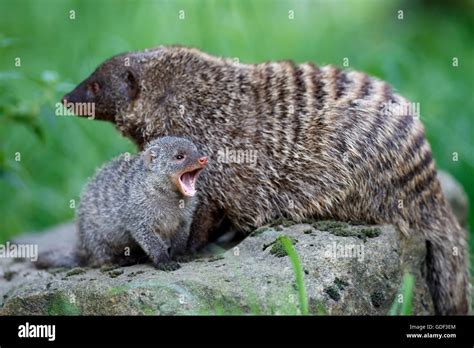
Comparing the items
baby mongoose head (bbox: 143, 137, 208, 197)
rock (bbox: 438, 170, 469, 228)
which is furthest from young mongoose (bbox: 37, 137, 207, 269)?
rock (bbox: 438, 170, 469, 228)

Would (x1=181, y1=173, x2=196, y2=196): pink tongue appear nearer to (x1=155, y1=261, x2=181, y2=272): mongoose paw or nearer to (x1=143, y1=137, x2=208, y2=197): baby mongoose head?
(x1=143, y1=137, x2=208, y2=197): baby mongoose head

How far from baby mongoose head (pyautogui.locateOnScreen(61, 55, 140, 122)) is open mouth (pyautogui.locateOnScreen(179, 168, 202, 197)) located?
78cm

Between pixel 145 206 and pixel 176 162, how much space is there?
0.32 metres

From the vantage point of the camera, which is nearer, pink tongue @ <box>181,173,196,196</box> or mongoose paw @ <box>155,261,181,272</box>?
mongoose paw @ <box>155,261,181,272</box>

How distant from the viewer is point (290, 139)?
498 centimetres

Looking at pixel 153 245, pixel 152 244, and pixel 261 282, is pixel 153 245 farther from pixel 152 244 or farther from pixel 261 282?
pixel 261 282

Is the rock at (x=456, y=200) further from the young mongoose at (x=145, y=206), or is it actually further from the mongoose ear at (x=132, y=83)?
the mongoose ear at (x=132, y=83)

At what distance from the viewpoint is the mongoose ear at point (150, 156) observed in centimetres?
464

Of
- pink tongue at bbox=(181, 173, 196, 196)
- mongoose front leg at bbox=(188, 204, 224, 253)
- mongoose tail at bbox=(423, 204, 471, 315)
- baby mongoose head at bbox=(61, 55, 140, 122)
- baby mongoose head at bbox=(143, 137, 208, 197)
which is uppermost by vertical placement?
baby mongoose head at bbox=(61, 55, 140, 122)

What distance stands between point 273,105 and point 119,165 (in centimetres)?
102

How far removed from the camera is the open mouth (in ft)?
14.9

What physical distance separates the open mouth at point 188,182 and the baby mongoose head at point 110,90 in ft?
2.54

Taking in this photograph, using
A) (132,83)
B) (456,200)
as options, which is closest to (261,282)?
(132,83)
